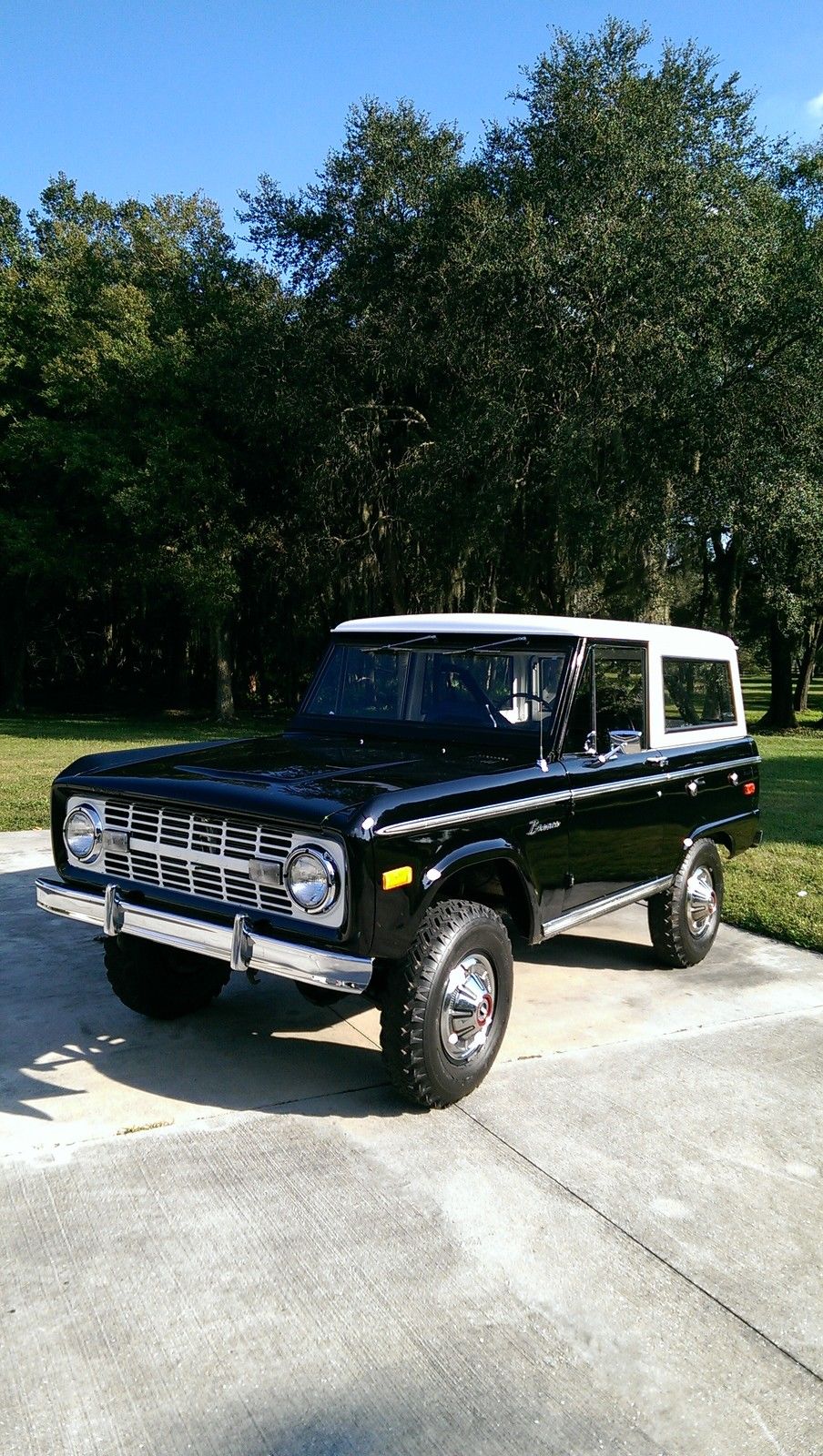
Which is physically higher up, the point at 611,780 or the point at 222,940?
the point at 611,780

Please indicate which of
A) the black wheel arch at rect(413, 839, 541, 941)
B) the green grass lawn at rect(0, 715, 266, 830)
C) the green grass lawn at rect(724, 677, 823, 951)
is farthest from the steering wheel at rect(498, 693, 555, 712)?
the green grass lawn at rect(0, 715, 266, 830)

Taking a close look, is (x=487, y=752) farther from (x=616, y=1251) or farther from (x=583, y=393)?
(x=583, y=393)

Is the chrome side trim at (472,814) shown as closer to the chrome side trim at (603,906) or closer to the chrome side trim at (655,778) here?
the chrome side trim at (655,778)

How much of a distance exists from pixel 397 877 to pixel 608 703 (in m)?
2.02

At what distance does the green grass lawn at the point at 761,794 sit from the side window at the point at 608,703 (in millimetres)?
2289

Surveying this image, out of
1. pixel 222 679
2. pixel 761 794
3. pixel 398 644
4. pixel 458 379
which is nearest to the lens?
pixel 398 644

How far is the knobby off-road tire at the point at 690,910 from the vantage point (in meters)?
5.98

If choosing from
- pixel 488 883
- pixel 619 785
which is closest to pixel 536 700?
pixel 619 785

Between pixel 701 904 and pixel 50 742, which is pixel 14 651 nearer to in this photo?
pixel 50 742

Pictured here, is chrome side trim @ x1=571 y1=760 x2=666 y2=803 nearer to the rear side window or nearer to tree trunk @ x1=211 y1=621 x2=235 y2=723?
the rear side window

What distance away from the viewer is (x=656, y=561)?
20188 mm

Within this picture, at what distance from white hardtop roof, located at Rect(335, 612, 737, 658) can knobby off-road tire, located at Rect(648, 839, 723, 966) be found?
118 centimetres

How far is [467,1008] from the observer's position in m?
4.19

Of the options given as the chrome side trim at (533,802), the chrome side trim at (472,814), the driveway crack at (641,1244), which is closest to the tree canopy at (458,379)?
the chrome side trim at (533,802)
